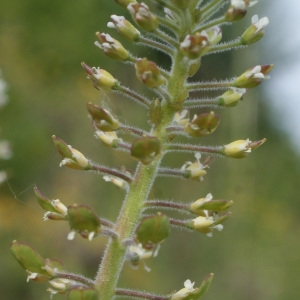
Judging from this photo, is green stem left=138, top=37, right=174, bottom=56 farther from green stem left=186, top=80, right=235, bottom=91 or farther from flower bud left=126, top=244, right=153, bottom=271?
flower bud left=126, top=244, right=153, bottom=271

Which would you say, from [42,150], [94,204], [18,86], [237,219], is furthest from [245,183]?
[18,86]

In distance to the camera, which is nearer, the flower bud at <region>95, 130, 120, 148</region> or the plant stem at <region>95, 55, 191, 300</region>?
the plant stem at <region>95, 55, 191, 300</region>

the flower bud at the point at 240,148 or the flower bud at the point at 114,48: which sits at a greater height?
the flower bud at the point at 114,48

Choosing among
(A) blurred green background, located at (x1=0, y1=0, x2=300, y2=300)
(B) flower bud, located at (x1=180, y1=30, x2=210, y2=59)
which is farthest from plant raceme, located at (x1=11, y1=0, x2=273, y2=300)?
(A) blurred green background, located at (x1=0, y1=0, x2=300, y2=300)

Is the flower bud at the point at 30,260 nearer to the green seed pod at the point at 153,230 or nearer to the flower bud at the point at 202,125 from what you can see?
the green seed pod at the point at 153,230

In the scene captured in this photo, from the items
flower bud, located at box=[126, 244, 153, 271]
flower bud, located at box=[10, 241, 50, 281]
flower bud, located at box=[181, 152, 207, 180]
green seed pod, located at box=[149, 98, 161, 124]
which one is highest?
green seed pod, located at box=[149, 98, 161, 124]

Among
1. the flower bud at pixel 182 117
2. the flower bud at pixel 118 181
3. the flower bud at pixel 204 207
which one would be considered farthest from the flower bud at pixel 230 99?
the flower bud at pixel 118 181

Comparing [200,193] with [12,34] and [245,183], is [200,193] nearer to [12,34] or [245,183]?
[245,183]
